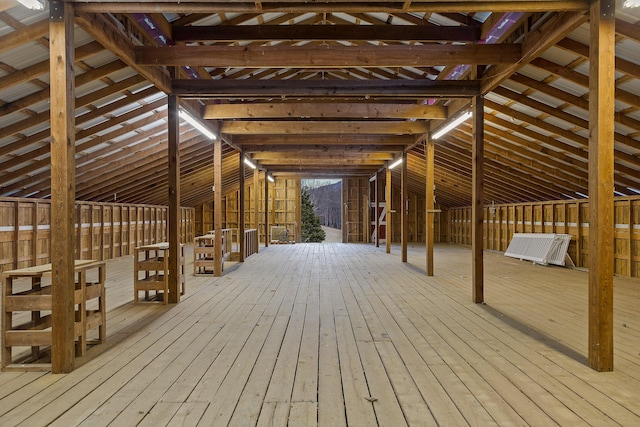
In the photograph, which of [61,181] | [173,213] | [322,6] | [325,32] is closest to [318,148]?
[173,213]

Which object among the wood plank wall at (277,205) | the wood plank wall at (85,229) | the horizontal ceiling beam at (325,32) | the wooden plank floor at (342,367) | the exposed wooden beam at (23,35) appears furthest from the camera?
the wood plank wall at (277,205)

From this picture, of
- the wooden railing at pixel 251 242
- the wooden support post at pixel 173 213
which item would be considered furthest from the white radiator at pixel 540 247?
the wooden support post at pixel 173 213

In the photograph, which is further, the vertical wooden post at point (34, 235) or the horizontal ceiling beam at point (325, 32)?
the vertical wooden post at point (34, 235)

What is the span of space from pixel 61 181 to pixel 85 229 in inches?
316

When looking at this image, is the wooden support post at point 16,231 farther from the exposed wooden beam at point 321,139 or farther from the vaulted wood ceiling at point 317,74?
the exposed wooden beam at point 321,139

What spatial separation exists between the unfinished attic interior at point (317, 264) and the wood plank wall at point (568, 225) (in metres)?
0.08

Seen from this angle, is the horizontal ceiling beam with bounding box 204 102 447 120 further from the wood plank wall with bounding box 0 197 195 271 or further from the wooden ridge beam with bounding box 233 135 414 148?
the wood plank wall with bounding box 0 197 195 271

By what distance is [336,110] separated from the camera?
23.4 feet

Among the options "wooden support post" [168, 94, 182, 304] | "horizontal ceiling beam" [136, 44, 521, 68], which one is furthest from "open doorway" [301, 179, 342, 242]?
"horizontal ceiling beam" [136, 44, 521, 68]

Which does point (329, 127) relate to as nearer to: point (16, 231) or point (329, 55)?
point (329, 55)

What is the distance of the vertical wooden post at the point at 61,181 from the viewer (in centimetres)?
321

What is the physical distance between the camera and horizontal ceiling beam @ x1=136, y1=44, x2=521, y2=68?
15.2 feet

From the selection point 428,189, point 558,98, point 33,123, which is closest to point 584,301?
point 558,98

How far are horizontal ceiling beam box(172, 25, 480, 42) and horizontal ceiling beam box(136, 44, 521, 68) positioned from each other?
29 centimetres
